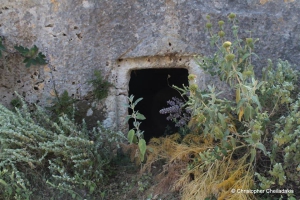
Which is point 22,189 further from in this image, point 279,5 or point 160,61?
point 279,5

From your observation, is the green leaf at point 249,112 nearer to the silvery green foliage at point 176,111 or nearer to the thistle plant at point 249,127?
the thistle plant at point 249,127

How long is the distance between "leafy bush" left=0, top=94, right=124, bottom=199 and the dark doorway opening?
86.7 inches

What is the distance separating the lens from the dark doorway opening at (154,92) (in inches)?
224

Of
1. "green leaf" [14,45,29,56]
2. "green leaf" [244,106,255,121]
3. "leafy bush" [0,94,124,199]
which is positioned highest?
"green leaf" [14,45,29,56]

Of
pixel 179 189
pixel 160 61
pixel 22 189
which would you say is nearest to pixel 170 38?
pixel 160 61

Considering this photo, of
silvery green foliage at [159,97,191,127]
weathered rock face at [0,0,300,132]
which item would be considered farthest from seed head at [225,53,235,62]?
weathered rock face at [0,0,300,132]

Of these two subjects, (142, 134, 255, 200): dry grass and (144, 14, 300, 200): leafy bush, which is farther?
(142, 134, 255, 200): dry grass

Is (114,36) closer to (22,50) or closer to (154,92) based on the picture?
(22,50)

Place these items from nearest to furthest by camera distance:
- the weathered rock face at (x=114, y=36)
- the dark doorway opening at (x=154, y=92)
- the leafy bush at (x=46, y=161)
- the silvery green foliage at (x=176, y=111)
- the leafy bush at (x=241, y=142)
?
1. the leafy bush at (x=241, y=142)
2. the leafy bush at (x=46, y=161)
3. the silvery green foliage at (x=176, y=111)
4. the weathered rock face at (x=114, y=36)
5. the dark doorway opening at (x=154, y=92)

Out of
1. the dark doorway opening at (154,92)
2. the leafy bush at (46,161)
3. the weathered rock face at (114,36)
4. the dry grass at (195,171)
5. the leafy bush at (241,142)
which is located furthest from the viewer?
the dark doorway opening at (154,92)

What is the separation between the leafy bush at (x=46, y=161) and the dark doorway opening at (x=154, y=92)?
7.22 feet

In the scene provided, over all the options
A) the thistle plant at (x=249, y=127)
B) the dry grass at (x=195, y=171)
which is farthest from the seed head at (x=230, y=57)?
the dry grass at (x=195, y=171)

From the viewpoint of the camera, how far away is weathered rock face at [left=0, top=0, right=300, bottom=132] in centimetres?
380

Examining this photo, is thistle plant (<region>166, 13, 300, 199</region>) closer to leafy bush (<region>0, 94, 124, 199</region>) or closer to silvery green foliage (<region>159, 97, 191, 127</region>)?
silvery green foliage (<region>159, 97, 191, 127</region>)
